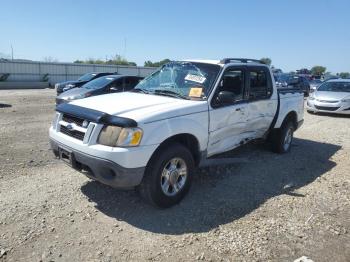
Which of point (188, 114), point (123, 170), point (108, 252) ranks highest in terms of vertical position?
point (188, 114)

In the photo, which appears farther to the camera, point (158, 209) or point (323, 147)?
point (323, 147)

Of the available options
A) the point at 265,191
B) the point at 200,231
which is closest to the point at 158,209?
the point at 200,231

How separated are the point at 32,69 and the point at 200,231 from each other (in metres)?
31.5

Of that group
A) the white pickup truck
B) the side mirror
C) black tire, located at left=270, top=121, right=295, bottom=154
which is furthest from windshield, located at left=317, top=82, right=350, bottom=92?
the side mirror

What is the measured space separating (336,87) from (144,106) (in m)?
12.9

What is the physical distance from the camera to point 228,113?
5328 mm

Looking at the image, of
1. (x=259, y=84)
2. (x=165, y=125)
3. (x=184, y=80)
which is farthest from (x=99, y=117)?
(x=259, y=84)

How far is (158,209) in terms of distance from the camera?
14.8 ft

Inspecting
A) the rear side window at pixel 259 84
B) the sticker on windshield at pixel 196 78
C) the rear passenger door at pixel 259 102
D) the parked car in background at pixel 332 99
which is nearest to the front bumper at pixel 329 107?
the parked car in background at pixel 332 99

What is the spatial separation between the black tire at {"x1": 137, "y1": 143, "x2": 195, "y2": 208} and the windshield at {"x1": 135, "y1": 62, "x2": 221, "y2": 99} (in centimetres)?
94

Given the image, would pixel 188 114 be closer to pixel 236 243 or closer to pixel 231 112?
pixel 231 112

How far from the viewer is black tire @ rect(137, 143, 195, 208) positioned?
421 centimetres

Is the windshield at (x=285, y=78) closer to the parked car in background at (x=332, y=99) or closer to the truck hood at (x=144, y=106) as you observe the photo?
the parked car in background at (x=332, y=99)

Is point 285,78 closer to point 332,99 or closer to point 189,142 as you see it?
point 332,99
